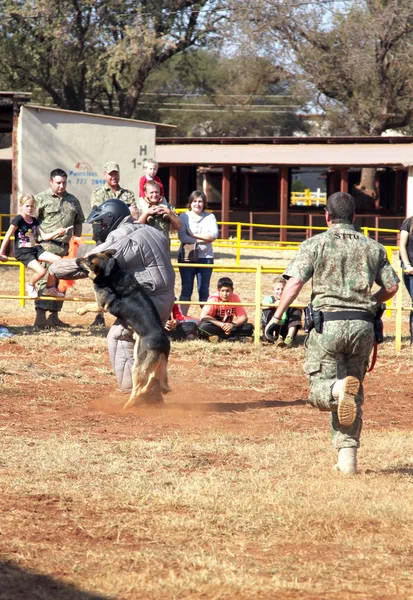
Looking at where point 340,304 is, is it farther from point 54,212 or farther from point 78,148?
point 78,148

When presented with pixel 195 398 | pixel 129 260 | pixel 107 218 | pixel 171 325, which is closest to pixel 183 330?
pixel 171 325

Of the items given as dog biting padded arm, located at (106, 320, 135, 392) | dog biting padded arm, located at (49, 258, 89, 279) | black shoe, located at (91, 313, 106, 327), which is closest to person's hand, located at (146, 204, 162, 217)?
dog biting padded arm, located at (106, 320, 135, 392)

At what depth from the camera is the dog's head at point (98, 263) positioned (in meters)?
7.60

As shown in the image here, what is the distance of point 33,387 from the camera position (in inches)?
367

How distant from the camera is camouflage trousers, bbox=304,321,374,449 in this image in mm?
5996

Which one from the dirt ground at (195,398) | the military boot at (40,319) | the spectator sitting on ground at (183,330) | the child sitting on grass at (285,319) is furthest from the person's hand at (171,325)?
the military boot at (40,319)

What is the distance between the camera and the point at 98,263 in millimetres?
7629

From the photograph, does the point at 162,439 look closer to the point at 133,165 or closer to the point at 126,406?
the point at 126,406

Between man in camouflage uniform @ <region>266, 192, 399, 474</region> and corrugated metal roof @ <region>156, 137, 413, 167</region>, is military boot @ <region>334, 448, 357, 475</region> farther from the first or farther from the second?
corrugated metal roof @ <region>156, 137, 413, 167</region>

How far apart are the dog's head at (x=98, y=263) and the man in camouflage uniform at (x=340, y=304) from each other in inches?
79.7

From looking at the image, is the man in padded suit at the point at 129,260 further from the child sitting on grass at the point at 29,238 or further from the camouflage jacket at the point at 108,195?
the child sitting on grass at the point at 29,238

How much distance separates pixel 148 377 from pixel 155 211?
296 centimetres

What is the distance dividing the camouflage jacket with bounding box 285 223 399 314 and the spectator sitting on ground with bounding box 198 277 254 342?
5.87 metres

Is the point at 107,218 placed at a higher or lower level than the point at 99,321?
higher
